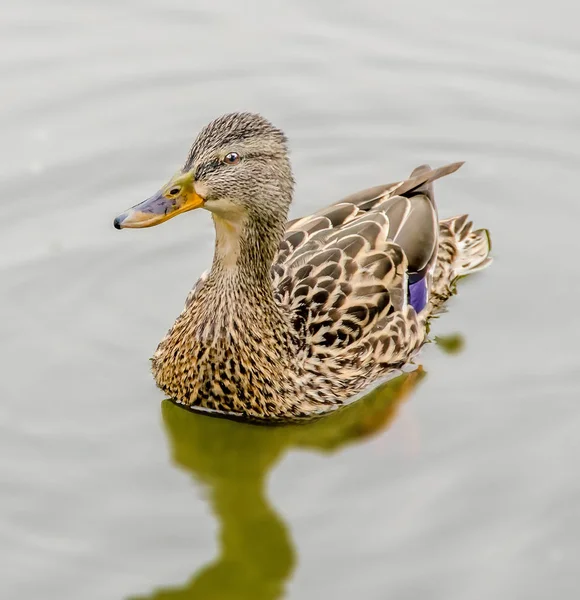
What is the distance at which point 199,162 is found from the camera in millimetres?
6305

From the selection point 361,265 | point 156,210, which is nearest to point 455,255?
point 361,265

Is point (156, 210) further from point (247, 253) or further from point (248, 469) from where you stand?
point (248, 469)

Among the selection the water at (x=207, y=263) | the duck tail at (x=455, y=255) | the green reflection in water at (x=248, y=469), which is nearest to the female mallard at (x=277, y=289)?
the green reflection in water at (x=248, y=469)

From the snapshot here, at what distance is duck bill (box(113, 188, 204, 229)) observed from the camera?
20.5 feet

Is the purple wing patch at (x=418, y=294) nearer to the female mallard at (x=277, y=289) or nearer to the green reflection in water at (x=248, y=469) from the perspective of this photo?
the female mallard at (x=277, y=289)

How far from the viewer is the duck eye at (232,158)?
6340 mm

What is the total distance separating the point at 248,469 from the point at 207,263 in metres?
1.97

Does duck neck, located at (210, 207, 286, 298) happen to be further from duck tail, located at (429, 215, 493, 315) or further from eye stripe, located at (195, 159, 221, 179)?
duck tail, located at (429, 215, 493, 315)

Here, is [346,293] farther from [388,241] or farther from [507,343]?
[507,343]

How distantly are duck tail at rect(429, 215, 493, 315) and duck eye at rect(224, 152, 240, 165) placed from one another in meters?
2.20

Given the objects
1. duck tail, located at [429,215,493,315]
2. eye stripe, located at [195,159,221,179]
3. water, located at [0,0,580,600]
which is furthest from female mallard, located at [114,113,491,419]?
duck tail, located at [429,215,493,315]

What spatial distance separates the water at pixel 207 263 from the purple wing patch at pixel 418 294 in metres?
0.29

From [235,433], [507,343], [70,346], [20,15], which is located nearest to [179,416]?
[235,433]

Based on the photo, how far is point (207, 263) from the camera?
8.30m
